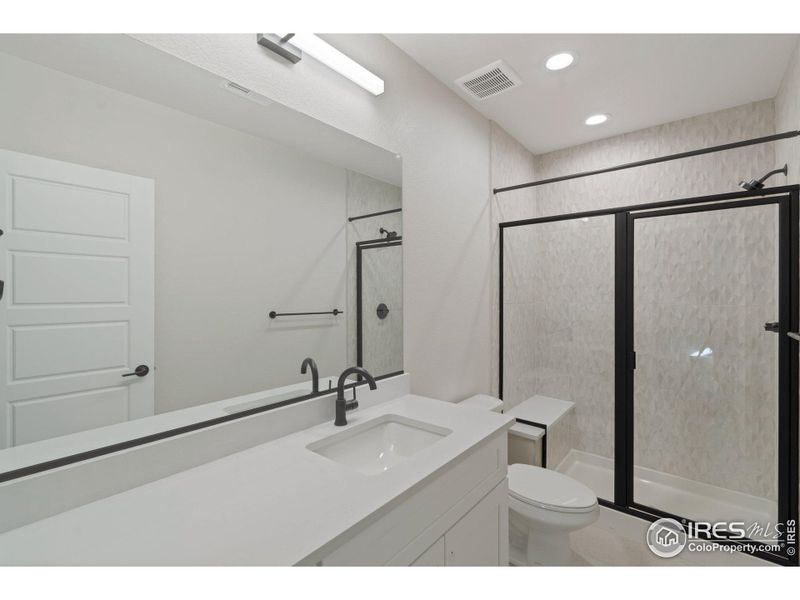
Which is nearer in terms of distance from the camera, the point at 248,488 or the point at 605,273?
the point at 248,488

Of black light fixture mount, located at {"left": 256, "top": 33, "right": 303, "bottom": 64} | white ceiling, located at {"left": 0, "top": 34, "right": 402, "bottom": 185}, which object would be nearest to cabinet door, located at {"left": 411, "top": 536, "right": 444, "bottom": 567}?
white ceiling, located at {"left": 0, "top": 34, "right": 402, "bottom": 185}

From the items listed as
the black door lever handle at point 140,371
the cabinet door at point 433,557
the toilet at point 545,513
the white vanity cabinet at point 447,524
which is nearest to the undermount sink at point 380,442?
the white vanity cabinet at point 447,524

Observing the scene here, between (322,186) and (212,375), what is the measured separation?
0.77 meters

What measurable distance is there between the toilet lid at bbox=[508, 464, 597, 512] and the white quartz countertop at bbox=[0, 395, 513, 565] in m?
0.91

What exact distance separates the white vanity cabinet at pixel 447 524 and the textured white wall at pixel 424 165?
2.15 ft

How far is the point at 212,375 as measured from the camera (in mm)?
1093

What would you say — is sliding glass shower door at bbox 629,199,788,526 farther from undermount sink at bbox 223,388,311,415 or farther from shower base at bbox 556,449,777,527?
undermount sink at bbox 223,388,311,415

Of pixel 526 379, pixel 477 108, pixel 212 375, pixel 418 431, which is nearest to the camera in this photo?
pixel 212 375

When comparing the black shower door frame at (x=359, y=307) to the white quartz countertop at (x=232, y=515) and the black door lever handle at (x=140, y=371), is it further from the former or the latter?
the black door lever handle at (x=140, y=371)

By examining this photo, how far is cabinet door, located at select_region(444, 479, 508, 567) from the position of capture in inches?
42.5
